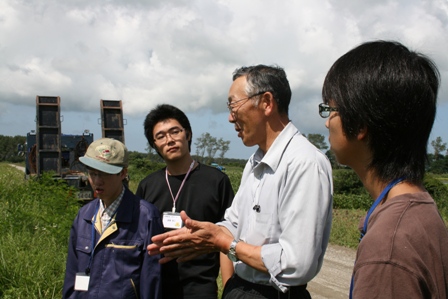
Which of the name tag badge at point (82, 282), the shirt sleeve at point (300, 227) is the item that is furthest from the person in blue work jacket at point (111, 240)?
the shirt sleeve at point (300, 227)

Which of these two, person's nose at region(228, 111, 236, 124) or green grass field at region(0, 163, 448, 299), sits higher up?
person's nose at region(228, 111, 236, 124)

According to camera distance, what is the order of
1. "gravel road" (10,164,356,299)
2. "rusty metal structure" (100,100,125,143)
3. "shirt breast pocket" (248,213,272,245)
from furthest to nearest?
"rusty metal structure" (100,100,125,143) → "gravel road" (10,164,356,299) → "shirt breast pocket" (248,213,272,245)

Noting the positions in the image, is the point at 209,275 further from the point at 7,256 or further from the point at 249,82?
the point at 7,256

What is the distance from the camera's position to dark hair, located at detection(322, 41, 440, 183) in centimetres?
122

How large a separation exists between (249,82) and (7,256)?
3.87 m

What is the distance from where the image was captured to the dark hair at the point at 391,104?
4.00 ft

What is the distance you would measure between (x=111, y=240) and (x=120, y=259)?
0.12 metres

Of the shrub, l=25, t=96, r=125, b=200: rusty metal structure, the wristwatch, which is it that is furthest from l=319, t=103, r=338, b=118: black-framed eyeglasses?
the shrub

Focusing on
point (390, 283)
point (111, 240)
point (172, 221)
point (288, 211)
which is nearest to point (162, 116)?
point (172, 221)

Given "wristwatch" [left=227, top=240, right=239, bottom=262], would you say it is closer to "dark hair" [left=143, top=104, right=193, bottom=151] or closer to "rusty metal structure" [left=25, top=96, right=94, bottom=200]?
"dark hair" [left=143, top=104, right=193, bottom=151]

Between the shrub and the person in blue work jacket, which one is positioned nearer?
the person in blue work jacket

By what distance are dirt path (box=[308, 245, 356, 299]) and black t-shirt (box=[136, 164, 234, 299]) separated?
11.6ft

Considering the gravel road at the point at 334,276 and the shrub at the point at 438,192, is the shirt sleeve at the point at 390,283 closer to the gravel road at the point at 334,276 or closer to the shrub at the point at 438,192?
the gravel road at the point at 334,276

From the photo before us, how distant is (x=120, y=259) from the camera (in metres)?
2.55
